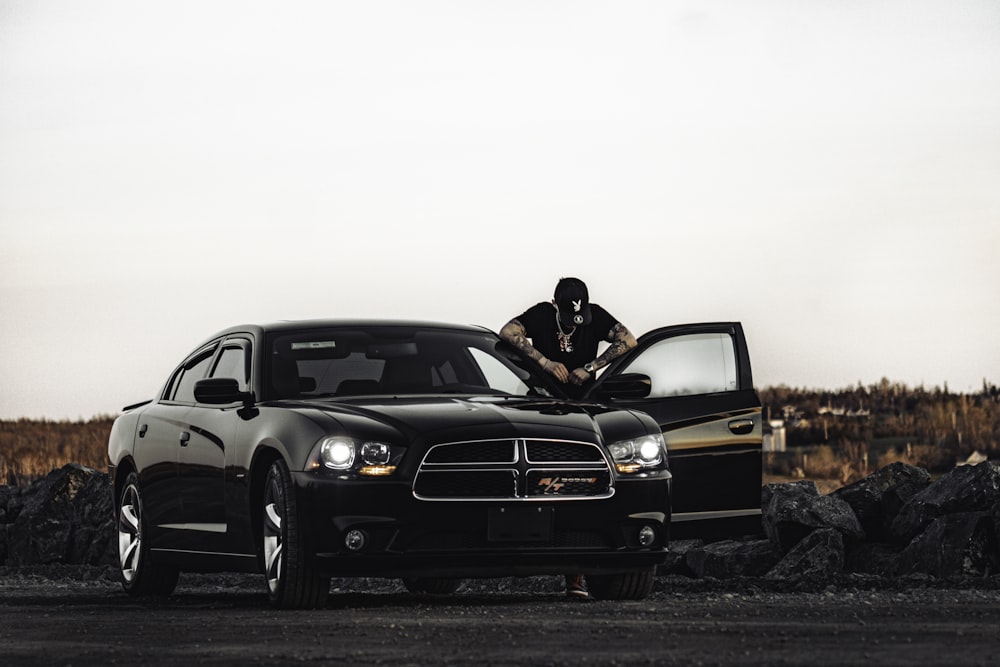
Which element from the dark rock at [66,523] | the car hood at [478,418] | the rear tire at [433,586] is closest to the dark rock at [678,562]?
the rear tire at [433,586]

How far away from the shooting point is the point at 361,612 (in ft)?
35.1

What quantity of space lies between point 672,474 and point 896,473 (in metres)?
5.40

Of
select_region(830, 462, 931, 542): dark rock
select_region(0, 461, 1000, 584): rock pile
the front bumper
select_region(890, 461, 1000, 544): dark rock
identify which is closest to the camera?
the front bumper

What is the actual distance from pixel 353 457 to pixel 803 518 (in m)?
6.31

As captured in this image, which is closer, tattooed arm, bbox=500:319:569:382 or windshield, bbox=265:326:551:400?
windshield, bbox=265:326:551:400

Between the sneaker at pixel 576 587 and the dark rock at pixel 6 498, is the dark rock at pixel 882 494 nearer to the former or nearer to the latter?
the sneaker at pixel 576 587

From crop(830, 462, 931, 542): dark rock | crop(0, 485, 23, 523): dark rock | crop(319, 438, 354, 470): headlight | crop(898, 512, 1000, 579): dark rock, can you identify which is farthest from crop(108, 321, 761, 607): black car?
crop(0, 485, 23, 523): dark rock

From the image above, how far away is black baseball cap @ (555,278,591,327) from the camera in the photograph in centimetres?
1311

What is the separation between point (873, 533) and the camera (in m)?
16.4

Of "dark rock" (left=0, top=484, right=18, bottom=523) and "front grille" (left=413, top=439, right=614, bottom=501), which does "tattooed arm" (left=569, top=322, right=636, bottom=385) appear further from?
"dark rock" (left=0, top=484, right=18, bottom=523)

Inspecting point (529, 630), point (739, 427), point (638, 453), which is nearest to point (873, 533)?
point (739, 427)

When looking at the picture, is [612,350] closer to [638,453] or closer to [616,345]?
[616,345]

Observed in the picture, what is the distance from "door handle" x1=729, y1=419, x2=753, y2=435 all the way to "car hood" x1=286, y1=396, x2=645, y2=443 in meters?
1.33

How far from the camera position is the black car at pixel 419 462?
34.8 ft
